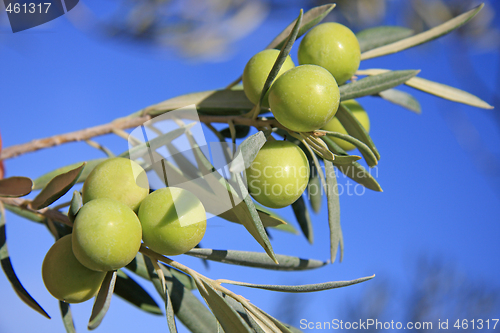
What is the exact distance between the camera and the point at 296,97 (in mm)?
633

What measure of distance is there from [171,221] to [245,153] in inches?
6.3

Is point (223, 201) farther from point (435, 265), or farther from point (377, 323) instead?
point (435, 265)

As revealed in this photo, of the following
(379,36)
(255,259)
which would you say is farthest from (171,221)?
(379,36)

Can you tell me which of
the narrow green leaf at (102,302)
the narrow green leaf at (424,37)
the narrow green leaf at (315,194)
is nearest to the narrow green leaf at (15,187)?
the narrow green leaf at (102,302)

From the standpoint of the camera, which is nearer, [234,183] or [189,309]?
[234,183]

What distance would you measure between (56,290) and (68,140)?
54cm

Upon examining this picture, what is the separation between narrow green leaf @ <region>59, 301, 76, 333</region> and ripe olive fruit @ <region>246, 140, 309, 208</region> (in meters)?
0.50

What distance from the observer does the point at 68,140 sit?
1.08 m

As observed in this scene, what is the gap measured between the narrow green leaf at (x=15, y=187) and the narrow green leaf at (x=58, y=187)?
4 cm

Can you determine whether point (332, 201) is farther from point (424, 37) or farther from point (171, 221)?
point (424, 37)

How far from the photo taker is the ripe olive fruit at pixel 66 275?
64 centimetres

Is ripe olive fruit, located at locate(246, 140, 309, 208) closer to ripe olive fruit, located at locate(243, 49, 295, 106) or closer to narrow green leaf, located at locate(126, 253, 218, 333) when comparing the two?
ripe olive fruit, located at locate(243, 49, 295, 106)

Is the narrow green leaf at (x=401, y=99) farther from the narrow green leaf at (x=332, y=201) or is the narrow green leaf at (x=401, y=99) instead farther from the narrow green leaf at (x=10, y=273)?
the narrow green leaf at (x=10, y=273)

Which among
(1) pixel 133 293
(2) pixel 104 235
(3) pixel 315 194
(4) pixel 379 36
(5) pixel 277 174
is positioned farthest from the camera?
(3) pixel 315 194
